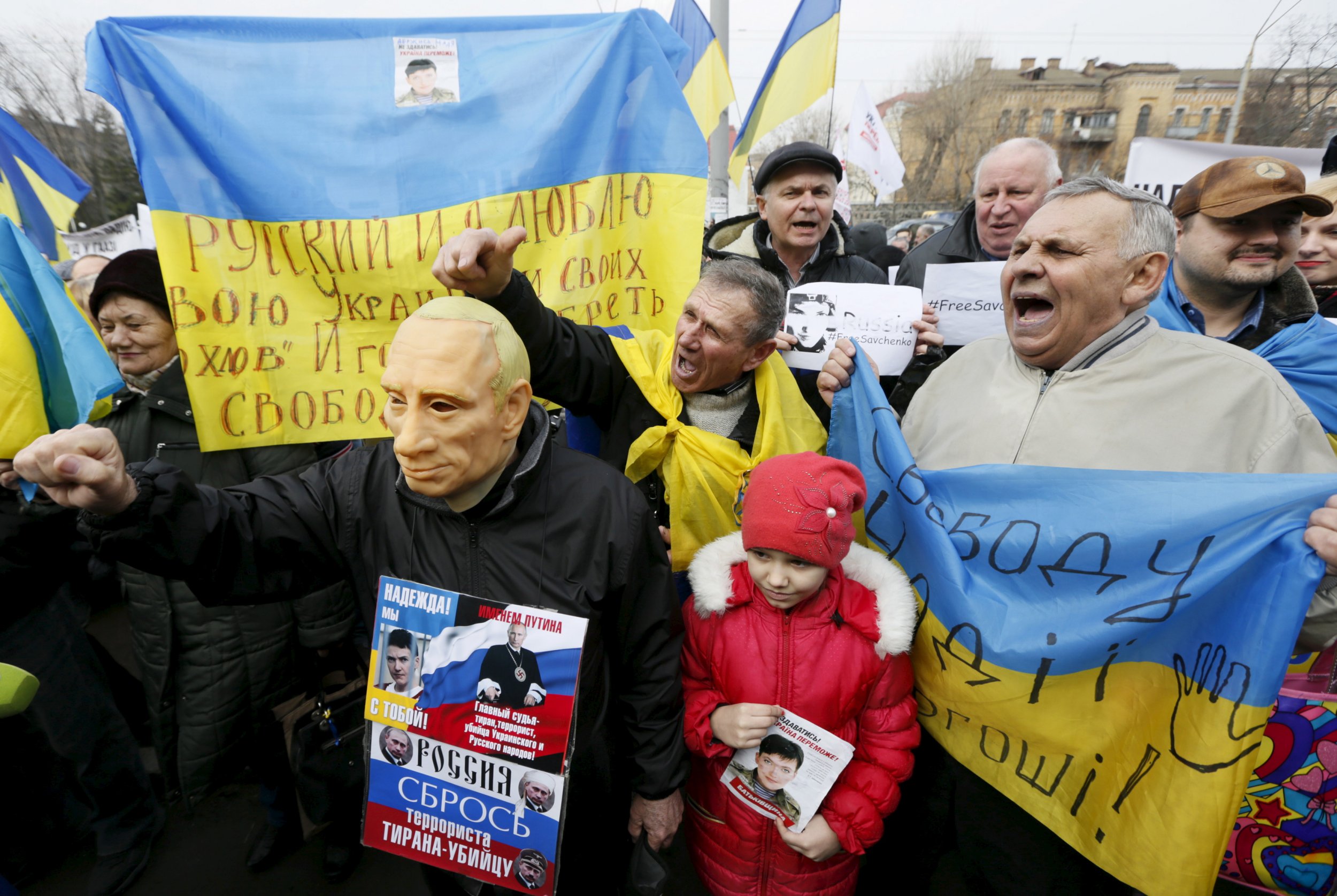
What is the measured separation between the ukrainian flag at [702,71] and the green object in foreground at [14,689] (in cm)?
273

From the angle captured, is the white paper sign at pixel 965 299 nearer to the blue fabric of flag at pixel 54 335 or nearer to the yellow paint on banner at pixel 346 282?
the yellow paint on banner at pixel 346 282

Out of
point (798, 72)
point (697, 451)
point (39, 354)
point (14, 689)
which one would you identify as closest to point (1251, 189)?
point (697, 451)

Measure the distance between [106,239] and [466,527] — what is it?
6391 millimetres

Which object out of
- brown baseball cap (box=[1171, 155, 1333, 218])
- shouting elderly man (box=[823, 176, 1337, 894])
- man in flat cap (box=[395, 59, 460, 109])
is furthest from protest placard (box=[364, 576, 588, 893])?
brown baseball cap (box=[1171, 155, 1333, 218])

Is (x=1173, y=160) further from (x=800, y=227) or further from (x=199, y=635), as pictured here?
(x=199, y=635)

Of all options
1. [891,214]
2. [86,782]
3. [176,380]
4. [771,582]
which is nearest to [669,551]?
[771,582]

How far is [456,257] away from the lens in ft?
5.79

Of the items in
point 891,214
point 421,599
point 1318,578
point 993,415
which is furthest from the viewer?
point 891,214

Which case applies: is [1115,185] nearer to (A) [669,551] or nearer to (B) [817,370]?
(B) [817,370]

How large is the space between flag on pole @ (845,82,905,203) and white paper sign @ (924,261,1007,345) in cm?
768

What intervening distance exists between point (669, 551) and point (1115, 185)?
1.72m

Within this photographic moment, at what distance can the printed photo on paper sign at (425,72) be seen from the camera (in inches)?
89.8

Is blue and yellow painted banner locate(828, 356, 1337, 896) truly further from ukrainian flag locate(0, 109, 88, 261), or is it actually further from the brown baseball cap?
ukrainian flag locate(0, 109, 88, 261)

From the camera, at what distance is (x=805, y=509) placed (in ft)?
5.48
